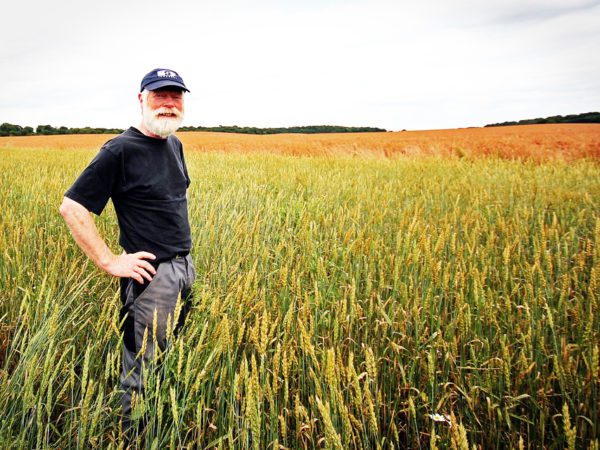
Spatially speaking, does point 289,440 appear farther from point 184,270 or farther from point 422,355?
point 184,270

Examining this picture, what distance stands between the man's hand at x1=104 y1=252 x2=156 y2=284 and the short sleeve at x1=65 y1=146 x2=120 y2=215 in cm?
21

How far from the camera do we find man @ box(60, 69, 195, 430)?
151 cm

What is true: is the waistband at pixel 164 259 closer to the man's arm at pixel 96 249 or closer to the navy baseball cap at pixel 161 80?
the man's arm at pixel 96 249

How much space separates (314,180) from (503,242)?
300 centimetres

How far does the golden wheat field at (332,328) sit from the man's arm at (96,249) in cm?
11

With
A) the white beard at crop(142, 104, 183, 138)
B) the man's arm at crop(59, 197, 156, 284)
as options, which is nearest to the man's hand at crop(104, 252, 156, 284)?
the man's arm at crop(59, 197, 156, 284)

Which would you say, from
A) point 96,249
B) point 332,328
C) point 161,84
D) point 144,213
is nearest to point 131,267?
point 96,249

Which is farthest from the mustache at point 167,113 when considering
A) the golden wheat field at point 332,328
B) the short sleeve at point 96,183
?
the golden wheat field at point 332,328

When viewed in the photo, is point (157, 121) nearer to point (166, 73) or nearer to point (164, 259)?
point (166, 73)

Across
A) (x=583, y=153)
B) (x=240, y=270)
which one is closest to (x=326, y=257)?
(x=240, y=270)

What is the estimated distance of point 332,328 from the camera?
1.80 metres

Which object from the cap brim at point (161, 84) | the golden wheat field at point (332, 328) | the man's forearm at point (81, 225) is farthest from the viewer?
the cap brim at point (161, 84)

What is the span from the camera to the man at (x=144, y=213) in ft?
4.94

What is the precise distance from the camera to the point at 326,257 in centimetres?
252
